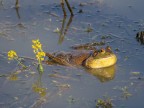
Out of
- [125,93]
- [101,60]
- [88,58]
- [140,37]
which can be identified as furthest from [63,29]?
[125,93]

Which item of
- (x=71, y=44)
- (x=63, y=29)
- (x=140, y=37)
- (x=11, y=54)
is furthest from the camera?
(x=63, y=29)

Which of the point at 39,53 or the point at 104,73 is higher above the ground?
the point at 39,53

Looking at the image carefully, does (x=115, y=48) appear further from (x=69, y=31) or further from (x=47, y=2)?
(x=47, y=2)

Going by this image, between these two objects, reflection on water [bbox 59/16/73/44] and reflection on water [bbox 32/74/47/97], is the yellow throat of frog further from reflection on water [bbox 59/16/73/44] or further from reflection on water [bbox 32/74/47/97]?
reflection on water [bbox 59/16/73/44]

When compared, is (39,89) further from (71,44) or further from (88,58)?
(71,44)

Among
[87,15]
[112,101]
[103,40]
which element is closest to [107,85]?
[112,101]

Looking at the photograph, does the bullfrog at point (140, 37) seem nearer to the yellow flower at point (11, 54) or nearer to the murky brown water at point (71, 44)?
the murky brown water at point (71, 44)
